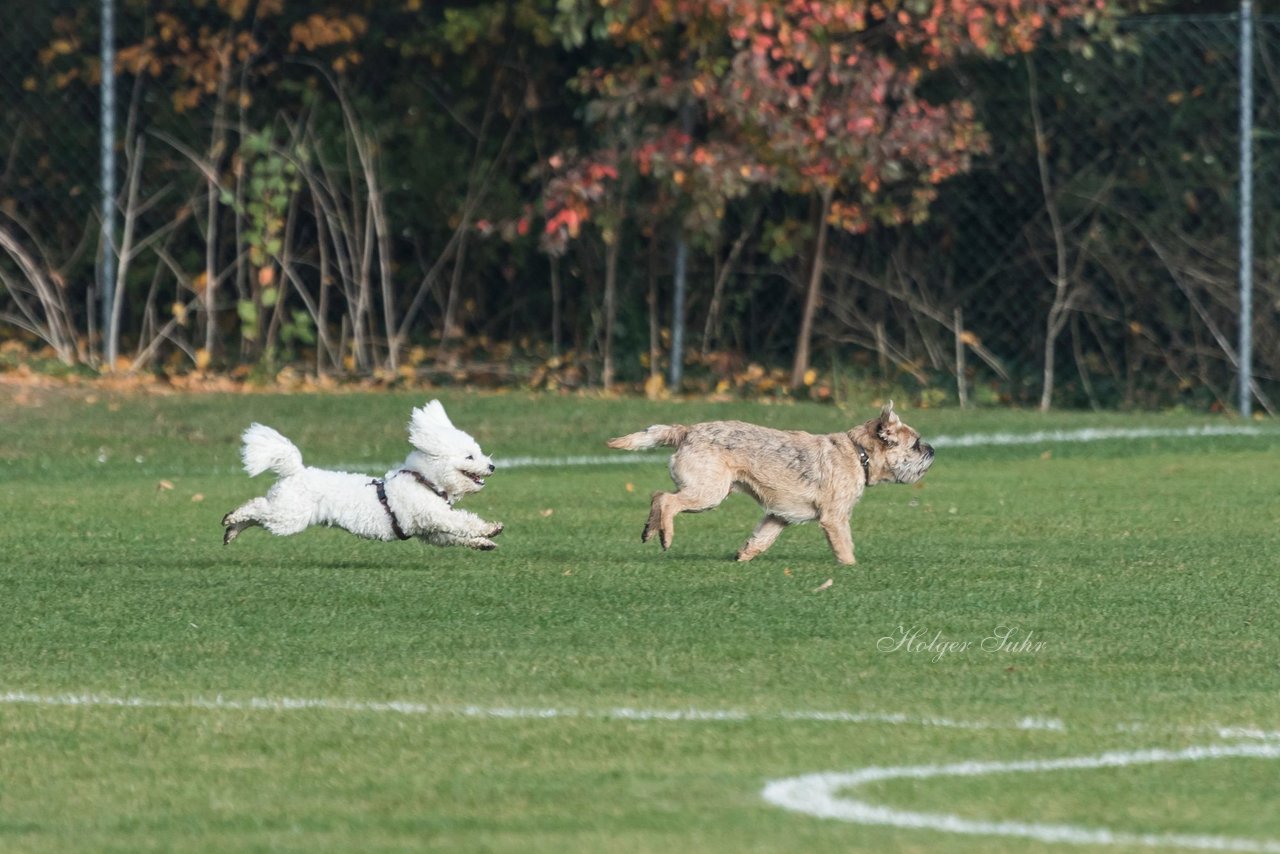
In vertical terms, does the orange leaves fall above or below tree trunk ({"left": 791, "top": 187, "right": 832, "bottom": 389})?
above

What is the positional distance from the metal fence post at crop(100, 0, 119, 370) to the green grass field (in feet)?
14.5

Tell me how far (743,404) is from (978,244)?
2.75m

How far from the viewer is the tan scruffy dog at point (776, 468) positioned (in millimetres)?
7930

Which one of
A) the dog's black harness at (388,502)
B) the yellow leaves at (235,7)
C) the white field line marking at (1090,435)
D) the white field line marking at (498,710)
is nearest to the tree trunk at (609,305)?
the white field line marking at (1090,435)

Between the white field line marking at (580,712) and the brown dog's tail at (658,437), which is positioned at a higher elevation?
the brown dog's tail at (658,437)

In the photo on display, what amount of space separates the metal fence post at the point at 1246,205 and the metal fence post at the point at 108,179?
7902 millimetres

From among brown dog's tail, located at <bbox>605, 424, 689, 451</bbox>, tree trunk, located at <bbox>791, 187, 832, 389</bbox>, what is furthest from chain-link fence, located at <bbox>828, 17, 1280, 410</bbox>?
brown dog's tail, located at <bbox>605, 424, 689, 451</bbox>

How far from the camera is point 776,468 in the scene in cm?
798

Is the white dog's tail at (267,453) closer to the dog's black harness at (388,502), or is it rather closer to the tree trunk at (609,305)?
the dog's black harness at (388,502)

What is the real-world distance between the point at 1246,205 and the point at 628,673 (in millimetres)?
9857

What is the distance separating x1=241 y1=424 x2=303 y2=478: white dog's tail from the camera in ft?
25.2

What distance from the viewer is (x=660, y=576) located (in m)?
7.75
